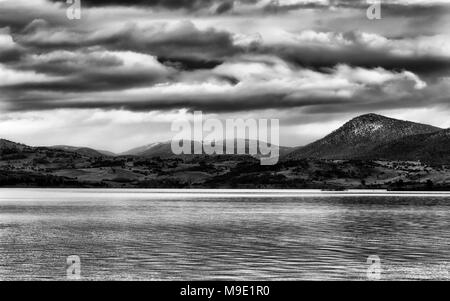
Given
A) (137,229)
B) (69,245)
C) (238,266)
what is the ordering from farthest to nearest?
(137,229) < (69,245) < (238,266)

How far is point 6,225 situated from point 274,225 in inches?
1829

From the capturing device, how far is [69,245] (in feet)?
273

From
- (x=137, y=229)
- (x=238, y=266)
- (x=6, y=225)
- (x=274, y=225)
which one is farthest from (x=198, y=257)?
(x=6, y=225)

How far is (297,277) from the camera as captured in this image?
56.9 metres

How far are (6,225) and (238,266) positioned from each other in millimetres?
68292

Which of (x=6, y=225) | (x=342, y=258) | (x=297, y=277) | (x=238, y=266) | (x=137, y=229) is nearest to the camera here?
(x=297, y=277)
